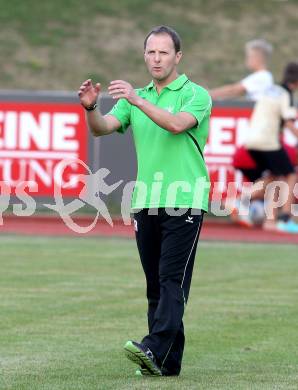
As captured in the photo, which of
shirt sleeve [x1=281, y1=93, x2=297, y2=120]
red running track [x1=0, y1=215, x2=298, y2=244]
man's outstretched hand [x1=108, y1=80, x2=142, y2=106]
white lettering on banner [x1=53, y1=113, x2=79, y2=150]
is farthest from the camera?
white lettering on banner [x1=53, y1=113, x2=79, y2=150]

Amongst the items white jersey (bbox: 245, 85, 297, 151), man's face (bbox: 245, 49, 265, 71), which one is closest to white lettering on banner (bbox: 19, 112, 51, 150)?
white jersey (bbox: 245, 85, 297, 151)

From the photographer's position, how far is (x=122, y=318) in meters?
10.5

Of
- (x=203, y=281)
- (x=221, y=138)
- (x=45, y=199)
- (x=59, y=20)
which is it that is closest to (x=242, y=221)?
(x=221, y=138)

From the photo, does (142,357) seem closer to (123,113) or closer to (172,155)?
(172,155)

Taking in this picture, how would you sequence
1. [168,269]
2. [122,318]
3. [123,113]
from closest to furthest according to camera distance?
1. [168,269]
2. [123,113]
3. [122,318]

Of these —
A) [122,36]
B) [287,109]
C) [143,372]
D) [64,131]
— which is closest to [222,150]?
[287,109]

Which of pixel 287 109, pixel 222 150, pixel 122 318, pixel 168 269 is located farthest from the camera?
pixel 222 150

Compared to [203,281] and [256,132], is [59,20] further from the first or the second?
[203,281]

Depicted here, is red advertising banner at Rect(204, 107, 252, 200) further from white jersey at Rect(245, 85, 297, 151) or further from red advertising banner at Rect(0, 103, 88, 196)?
red advertising banner at Rect(0, 103, 88, 196)

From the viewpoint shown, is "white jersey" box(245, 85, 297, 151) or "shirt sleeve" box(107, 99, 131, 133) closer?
"shirt sleeve" box(107, 99, 131, 133)

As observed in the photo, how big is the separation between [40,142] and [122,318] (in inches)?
398

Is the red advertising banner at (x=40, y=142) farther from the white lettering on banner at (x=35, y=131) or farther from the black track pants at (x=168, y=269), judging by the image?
the black track pants at (x=168, y=269)

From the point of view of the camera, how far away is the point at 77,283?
12.8m

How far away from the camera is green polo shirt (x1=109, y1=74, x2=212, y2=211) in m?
7.87
